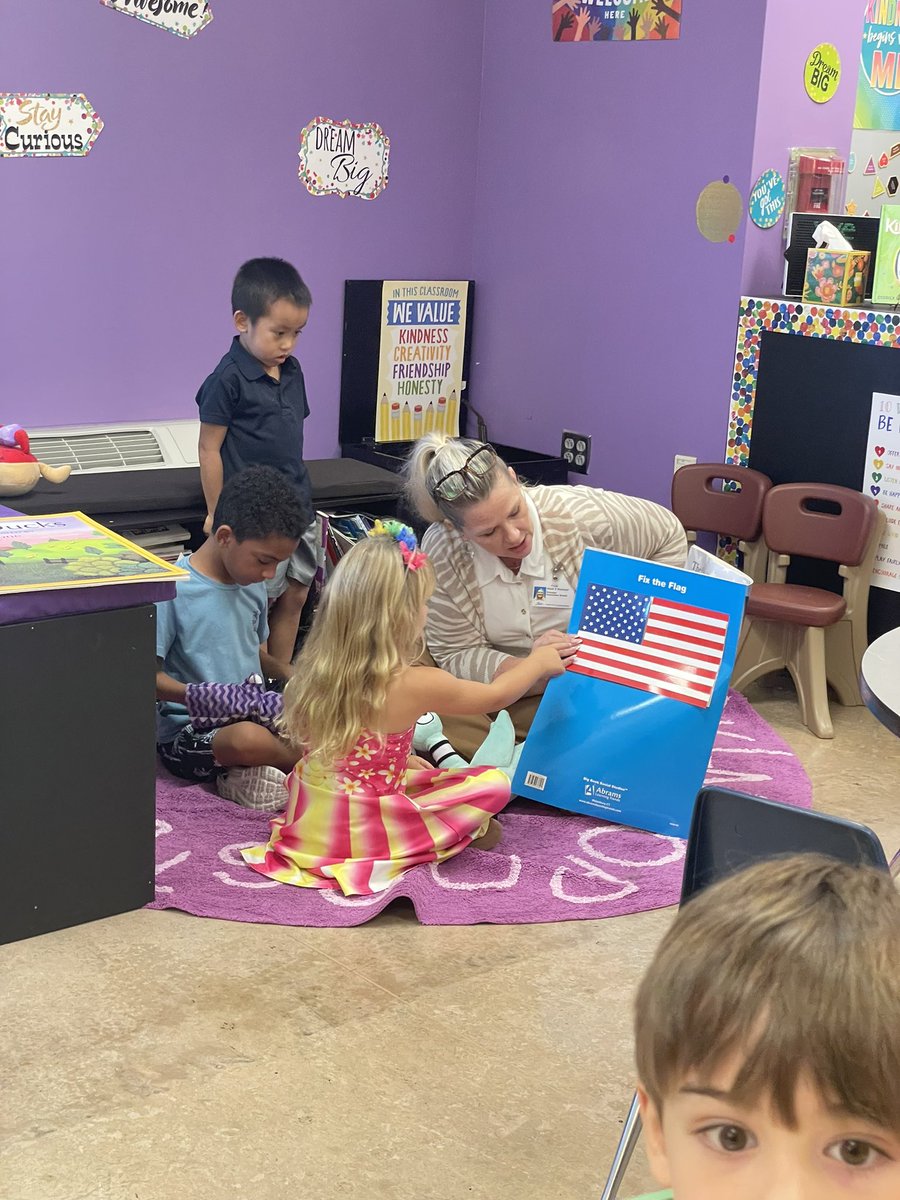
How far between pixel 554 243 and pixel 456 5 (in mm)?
836

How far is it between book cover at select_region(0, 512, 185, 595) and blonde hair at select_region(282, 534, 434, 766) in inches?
12.6

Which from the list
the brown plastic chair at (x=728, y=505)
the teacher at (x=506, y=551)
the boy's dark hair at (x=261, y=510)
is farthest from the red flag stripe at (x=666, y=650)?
the brown plastic chair at (x=728, y=505)

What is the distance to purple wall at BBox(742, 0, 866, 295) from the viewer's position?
13.5 feet

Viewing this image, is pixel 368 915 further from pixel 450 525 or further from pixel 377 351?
pixel 377 351

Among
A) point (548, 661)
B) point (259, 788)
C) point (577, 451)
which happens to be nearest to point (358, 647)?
point (548, 661)

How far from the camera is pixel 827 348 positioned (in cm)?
401

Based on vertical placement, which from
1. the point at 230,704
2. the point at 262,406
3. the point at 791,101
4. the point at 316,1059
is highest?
the point at 791,101

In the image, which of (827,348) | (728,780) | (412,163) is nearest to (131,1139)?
(728,780)

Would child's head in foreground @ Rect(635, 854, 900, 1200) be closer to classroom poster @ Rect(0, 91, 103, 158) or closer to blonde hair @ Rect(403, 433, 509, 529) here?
blonde hair @ Rect(403, 433, 509, 529)

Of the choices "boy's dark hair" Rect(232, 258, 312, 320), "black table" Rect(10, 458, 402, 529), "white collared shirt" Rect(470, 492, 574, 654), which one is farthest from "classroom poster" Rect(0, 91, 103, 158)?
"white collared shirt" Rect(470, 492, 574, 654)

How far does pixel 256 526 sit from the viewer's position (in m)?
3.04

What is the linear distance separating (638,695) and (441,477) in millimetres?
612

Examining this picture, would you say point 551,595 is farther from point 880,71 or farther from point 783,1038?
point 783,1038

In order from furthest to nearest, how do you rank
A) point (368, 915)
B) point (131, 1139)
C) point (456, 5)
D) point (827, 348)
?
point (456, 5)
point (827, 348)
point (368, 915)
point (131, 1139)
